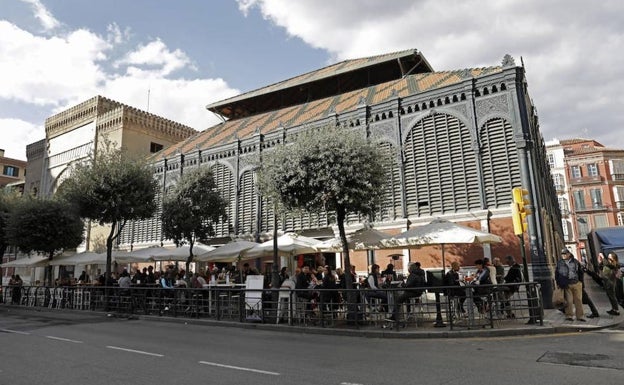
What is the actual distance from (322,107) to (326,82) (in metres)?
3.99

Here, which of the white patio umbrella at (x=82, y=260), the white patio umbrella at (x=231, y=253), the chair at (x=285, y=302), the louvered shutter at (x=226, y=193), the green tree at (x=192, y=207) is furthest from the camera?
the louvered shutter at (x=226, y=193)

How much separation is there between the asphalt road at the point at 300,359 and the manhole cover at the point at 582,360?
13mm

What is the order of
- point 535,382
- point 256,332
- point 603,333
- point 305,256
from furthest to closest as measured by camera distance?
point 305,256, point 256,332, point 603,333, point 535,382

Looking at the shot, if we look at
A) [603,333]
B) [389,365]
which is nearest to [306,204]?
[389,365]

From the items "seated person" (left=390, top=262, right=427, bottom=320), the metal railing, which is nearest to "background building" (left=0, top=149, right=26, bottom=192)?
the metal railing

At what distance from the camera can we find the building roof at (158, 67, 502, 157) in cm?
2072

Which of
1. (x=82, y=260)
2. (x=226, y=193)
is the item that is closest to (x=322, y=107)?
(x=226, y=193)

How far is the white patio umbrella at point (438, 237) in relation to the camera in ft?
40.5

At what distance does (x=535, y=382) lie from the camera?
5379 mm

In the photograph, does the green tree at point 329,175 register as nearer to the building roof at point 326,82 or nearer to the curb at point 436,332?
the curb at point 436,332

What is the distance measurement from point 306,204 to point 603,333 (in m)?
8.04

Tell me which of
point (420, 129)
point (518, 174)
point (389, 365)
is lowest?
point (389, 365)

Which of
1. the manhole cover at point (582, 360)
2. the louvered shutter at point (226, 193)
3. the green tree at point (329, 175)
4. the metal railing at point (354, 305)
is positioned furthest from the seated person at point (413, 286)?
the louvered shutter at point (226, 193)

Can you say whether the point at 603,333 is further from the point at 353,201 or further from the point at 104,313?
the point at 104,313
